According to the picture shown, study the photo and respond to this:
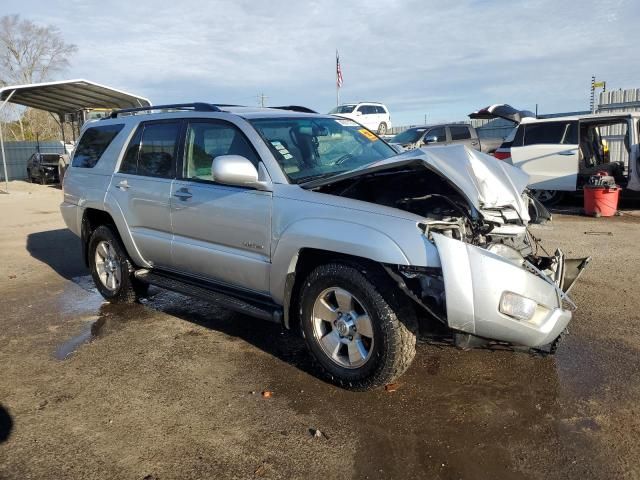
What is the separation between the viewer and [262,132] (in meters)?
4.17

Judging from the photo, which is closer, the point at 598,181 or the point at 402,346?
the point at 402,346

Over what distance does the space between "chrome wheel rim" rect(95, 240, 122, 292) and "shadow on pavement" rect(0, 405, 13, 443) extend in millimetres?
2148

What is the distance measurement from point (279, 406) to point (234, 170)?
5.27 feet

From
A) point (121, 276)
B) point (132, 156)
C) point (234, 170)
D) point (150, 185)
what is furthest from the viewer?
point (121, 276)

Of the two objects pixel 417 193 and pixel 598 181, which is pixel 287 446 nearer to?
pixel 417 193

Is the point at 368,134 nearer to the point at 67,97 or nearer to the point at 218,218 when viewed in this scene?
the point at 218,218

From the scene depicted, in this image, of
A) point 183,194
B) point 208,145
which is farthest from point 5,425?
point 208,145

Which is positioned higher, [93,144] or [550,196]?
[93,144]

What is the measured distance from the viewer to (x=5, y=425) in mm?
3312

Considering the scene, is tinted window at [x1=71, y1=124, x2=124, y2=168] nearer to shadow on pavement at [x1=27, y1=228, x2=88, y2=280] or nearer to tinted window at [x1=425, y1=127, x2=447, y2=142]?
shadow on pavement at [x1=27, y1=228, x2=88, y2=280]

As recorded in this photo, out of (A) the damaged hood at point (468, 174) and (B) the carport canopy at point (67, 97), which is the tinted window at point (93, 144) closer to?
(A) the damaged hood at point (468, 174)

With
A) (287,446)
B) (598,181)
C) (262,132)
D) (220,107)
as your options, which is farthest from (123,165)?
(598,181)

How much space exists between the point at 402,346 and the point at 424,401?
18.2 inches

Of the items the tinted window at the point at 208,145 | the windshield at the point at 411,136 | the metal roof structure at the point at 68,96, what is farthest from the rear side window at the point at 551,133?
the metal roof structure at the point at 68,96
